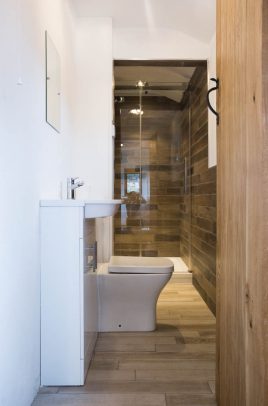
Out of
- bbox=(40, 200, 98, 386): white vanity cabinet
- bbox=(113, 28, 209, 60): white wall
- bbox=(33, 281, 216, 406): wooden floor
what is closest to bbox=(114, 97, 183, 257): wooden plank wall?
bbox=(113, 28, 209, 60): white wall

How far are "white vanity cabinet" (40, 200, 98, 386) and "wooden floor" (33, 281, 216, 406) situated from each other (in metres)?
0.10

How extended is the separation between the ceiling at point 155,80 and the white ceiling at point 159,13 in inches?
22.0

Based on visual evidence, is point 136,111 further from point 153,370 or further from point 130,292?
point 153,370

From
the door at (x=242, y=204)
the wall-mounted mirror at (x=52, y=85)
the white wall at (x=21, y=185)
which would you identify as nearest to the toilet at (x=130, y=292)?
the white wall at (x=21, y=185)

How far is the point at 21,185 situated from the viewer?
1471 millimetres

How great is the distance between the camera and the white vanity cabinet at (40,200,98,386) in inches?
67.6

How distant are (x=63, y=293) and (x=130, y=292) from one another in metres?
0.72

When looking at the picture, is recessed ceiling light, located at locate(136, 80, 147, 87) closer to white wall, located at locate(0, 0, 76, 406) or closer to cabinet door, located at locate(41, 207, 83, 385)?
white wall, located at locate(0, 0, 76, 406)

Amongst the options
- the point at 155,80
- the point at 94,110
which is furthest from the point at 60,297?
the point at 155,80

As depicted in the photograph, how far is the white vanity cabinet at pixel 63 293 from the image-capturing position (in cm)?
172

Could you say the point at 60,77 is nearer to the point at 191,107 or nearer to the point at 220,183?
the point at 220,183

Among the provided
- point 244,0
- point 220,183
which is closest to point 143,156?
point 220,183

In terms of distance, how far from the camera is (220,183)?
1.46m

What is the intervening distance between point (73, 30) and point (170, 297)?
98.3 inches
